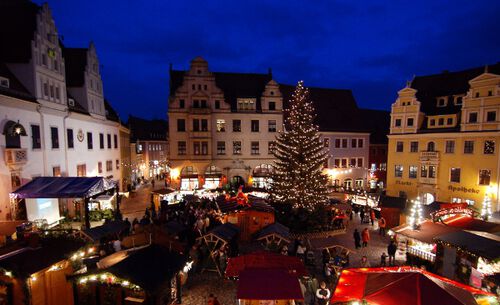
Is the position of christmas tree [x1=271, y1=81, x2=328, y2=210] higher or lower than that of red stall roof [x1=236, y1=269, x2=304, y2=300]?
higher

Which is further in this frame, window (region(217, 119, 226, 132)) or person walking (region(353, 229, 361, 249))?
window (region(217, 119, 226, 132))

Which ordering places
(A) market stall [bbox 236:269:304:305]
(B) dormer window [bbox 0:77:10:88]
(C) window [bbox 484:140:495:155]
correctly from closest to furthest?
(A) market stall [bbox 236:269:304:305] → (B) dormer window [bbox 0:77:10:88] → (C) window [bbox 484:140:495:155]

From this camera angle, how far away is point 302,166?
2216cm

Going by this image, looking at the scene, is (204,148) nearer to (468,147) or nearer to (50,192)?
(50,192)

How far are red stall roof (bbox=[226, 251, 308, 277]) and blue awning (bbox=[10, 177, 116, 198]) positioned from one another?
11703mm

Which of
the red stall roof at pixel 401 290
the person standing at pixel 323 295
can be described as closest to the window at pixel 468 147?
the red stall roof at pixel 401 290

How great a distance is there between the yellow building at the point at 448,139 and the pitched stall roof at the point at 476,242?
46.5 ft

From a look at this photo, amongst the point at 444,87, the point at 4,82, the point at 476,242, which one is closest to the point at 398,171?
the point at 444,87

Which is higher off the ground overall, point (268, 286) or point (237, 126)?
point (237, 126)

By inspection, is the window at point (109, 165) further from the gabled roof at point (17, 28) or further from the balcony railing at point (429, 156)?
the balcony railing at point (429, 156)

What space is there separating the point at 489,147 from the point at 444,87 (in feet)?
30.8

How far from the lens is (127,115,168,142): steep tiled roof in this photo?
59.0 metres

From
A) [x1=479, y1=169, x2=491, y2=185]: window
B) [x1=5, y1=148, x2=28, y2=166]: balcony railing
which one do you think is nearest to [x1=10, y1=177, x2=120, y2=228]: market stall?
[x1=5, y1=148, x2=28, y2=166]: balcony railing

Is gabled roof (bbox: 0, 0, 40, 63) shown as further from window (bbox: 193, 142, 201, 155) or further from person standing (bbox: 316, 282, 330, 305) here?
person standing (bbox: 316, 282, 330, 305)
